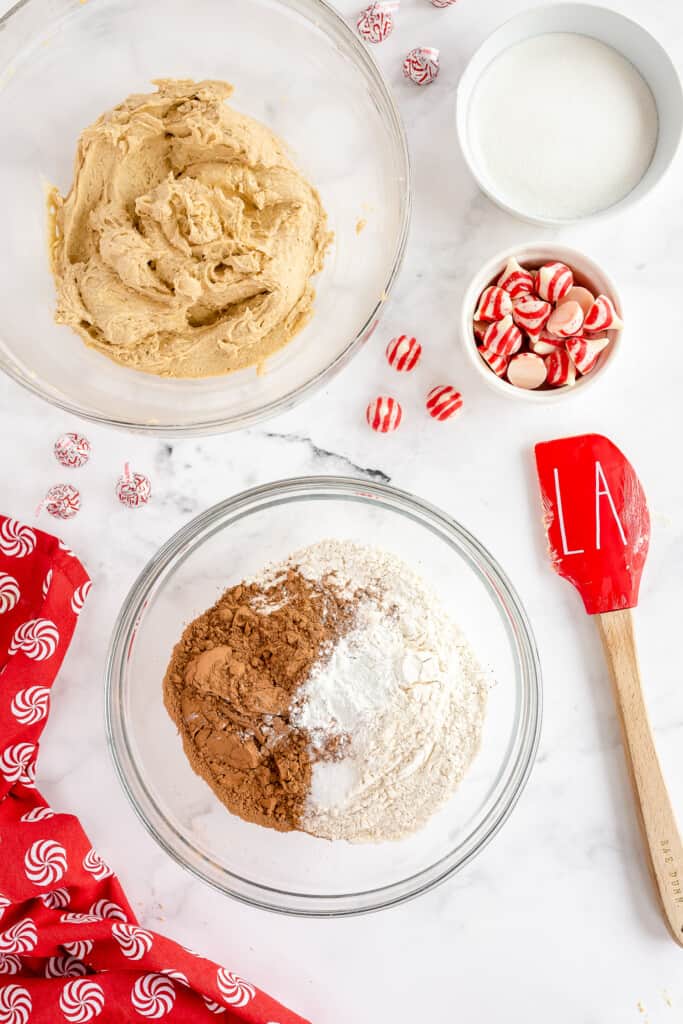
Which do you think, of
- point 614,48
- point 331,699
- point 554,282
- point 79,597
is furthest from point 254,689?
point 614,48

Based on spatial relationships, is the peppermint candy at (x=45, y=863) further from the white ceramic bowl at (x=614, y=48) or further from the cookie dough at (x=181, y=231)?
the white ceramic bowl at (x=614, y=48)

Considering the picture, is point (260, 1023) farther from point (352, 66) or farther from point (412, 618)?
point (352, 66)

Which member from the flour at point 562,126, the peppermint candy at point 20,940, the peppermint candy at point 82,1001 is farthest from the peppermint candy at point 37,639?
the flour at point 562,126

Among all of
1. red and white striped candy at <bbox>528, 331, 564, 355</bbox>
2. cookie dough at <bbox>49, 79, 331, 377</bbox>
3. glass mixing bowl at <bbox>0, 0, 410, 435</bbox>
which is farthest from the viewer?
red and white striped candy at <bbox>528, 331, 564, 355</bbox>

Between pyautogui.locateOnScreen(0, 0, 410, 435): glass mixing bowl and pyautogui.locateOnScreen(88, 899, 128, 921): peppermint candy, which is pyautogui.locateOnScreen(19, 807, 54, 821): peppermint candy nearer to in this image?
pyautogui.locateOnScreen(88, 899, 128, 921): peppermint candy

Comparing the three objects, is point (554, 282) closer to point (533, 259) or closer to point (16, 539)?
point (533, 259)

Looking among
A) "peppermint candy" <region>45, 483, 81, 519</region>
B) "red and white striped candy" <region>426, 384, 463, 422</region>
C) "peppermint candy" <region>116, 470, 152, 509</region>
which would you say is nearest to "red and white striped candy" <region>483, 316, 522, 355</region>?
"red and white striped candy" <region>426, 384, 463, 422</region>
